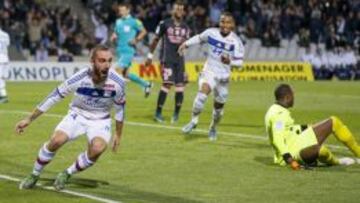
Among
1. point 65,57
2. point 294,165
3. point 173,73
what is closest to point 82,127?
point 294,165

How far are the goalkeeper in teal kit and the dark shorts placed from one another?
430cm

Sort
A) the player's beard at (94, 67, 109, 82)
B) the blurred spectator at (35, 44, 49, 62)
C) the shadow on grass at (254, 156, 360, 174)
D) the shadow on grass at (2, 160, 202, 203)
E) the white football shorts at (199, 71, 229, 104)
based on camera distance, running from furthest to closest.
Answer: the blurred spectator at (35, 44, 49, 62)
the white football shorts at (199, 71, 229, 104)
the shadow on grass at (254, 156, 360, 174)
the player's beard at (94, 67, 109, 82)
the shadow on grass at (2, 160, 202, 203)

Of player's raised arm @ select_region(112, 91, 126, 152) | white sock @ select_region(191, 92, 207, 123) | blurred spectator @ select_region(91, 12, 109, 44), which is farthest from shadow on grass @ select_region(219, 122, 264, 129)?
blurred spectator @ select_region(91, 12, 109, 44)

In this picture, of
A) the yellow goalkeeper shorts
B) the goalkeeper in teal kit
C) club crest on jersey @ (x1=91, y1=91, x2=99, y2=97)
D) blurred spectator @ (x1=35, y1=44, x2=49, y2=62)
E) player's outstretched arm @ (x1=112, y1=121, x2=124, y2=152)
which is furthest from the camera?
blurred spectator @ (x1=35, y1=44, x2=49, y2=62)

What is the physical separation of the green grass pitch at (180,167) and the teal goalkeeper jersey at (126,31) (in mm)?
2680

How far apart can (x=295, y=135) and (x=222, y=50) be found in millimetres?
4554

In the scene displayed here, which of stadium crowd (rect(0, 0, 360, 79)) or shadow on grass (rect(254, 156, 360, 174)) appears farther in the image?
stadium crowd (rect(0, 0, 360, 79))

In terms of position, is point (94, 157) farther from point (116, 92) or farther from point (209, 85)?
point (209, 85)

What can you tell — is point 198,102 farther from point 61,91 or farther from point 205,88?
point 61,91

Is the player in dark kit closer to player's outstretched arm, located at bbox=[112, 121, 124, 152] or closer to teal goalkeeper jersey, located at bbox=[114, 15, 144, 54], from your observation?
teal goalkeeper jersey, located at bbox=[114, 15, 144, 54]

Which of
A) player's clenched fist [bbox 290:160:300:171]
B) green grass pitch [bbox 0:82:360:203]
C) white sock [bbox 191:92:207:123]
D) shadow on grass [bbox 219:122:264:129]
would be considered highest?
white sock [bbox 191:92:207:123]

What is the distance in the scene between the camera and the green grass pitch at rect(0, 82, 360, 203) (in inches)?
472

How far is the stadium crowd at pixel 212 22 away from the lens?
40938mm

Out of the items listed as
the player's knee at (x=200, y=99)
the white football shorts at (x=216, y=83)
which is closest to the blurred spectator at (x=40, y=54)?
the player's knee at (x=200, y=99)
